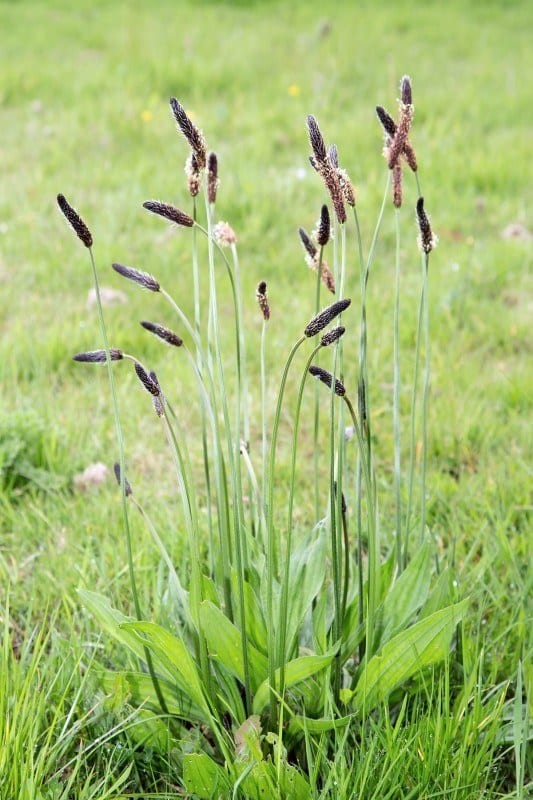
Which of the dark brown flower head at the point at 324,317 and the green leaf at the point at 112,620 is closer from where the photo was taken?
the dark brown flower head at the point at 324,317

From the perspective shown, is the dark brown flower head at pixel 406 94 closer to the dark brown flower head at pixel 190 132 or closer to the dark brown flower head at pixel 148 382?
the dark brown flower head at pixel 190 132

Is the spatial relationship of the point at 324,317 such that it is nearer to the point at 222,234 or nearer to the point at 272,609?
the point at 222,234

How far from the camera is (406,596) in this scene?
164cm

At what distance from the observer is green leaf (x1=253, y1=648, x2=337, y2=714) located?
1.45 metres

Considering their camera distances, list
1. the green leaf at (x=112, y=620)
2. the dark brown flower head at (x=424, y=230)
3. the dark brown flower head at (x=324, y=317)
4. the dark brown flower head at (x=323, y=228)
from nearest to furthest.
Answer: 1. the dark brown flower head at (x=324, y=317)
2. the dark brown flower head at (x=323, y=228)
3. the dark brown flower head at (x=424, y=230)
4. the green leaf at (x=112, y=620)

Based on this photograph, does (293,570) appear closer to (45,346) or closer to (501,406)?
(501,406)

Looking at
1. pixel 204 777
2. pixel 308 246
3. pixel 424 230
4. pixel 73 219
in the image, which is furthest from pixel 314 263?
pixel 204 777

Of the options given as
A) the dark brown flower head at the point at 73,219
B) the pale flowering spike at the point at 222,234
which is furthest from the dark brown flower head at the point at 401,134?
the dark brown flower head at the point at 73,219

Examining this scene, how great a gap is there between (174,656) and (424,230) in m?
0.84

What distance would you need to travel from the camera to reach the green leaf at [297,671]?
4.75ft

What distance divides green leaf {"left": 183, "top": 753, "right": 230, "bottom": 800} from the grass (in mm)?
120

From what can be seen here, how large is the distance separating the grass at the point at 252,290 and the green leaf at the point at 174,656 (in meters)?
0.16

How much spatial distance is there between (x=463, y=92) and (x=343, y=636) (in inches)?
209

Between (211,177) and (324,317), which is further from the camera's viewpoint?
(211,177)
